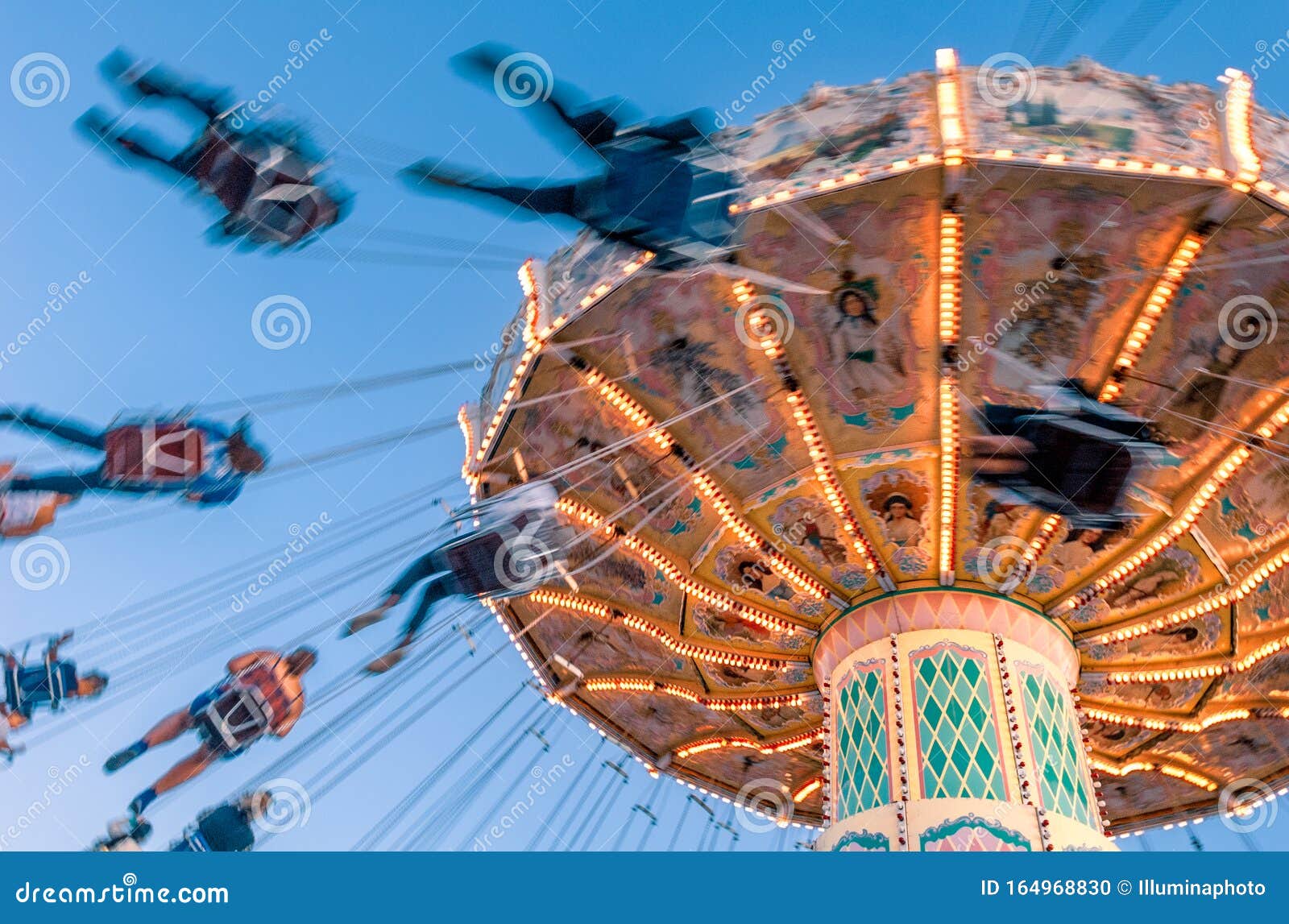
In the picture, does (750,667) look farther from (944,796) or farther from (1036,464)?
(1036,464)

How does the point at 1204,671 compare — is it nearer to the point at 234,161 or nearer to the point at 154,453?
the point at 234,161

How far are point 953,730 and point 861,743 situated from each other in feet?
2.25

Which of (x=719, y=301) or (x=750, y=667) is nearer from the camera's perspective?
(x=719, y=301)

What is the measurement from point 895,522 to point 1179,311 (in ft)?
8.65

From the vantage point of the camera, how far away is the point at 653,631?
1001cm

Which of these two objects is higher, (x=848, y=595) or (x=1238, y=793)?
(x=1238, y=793)

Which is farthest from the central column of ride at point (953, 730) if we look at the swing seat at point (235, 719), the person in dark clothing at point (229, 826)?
the person in dark clothing at point (229, 826)

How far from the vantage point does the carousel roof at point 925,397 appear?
23.3 ft

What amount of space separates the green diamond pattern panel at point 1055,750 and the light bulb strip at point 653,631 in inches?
79.6

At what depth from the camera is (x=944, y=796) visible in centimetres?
799

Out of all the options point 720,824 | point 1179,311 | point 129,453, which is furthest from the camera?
point 720,824

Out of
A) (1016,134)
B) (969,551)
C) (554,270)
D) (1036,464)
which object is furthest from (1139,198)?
(554,270)

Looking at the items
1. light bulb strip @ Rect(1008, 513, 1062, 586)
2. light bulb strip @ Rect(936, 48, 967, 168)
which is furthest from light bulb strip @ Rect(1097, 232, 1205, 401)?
light bulb strip @ Rect(936, 48, 967, 168)

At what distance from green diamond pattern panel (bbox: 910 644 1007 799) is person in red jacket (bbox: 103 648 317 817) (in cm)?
494
